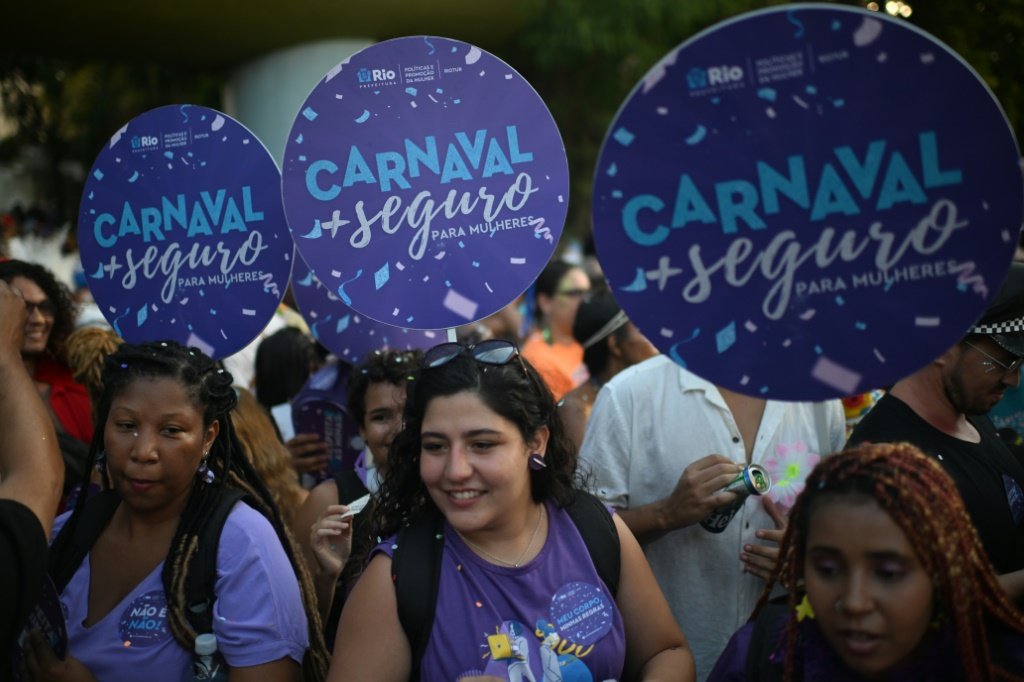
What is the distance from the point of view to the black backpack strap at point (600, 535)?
2521mm

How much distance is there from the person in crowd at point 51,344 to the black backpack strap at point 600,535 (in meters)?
2.58

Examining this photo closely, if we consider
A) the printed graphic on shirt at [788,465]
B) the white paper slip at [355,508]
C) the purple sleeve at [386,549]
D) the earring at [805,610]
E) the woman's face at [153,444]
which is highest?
the woman's face at [153,444]

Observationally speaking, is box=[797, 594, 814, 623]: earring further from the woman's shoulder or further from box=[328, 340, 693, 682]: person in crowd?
the woman's shoulder

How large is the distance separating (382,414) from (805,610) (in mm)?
1959

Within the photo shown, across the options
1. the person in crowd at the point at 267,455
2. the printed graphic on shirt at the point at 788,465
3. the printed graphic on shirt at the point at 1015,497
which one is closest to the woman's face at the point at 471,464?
the printed graphic on shirt at the point at 788,465

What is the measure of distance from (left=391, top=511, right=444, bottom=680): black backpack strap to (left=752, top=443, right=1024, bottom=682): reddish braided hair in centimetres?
90

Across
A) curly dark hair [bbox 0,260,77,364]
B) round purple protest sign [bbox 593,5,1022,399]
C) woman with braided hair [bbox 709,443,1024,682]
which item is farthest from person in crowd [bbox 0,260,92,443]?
woman with braided hair [bbox 709,443,1024,682]

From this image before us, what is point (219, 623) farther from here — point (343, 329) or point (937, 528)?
point (937, 528)

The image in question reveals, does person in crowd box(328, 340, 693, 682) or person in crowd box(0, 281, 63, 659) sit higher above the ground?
person in crowd box(0, 281, 63, 659)

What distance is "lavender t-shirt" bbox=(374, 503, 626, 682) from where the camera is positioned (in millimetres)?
2334

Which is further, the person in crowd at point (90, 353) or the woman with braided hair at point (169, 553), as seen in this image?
the person in crowd at point (90, 353)

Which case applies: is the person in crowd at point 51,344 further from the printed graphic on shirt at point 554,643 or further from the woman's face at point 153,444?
the printed graphic on shirt at point 554,643

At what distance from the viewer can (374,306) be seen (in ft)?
9.67

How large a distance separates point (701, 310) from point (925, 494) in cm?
58
